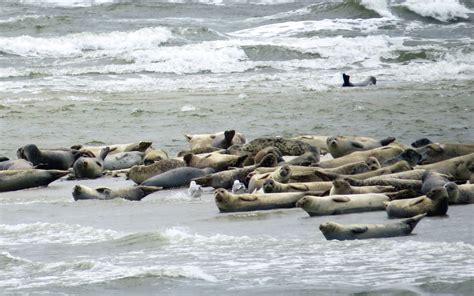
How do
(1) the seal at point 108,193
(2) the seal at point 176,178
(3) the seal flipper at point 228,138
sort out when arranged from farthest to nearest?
(3) the seal flipper at point 228,138
(2) the seal at point 176,178
(1) the seal at point 108,193

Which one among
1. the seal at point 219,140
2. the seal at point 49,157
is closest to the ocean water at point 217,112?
the seal at point 49,157

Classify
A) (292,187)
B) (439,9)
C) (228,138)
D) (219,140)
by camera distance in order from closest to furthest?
(292,187) → (228,138) → (219,140) → (439,9)

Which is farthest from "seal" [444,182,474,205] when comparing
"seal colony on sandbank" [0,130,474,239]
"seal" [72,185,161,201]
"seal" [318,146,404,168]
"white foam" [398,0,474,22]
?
"white foam" [398,0,474,22]

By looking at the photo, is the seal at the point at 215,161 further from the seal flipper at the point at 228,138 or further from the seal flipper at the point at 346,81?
the seal flipper at the point at 346,81

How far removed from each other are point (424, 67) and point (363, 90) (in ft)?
15.4

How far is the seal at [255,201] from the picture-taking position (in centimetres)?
853

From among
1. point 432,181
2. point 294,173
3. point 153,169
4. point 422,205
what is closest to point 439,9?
point 153,169

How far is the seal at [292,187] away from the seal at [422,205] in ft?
3.45

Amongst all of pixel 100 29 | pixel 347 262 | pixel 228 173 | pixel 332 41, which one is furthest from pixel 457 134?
pixel 100 29

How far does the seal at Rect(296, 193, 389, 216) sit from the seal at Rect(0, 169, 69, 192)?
11.8 feet

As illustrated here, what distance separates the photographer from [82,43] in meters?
31.8

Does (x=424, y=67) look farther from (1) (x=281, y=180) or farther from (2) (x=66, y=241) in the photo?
(2) (x=66, y=241)

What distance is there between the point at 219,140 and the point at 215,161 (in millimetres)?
1569

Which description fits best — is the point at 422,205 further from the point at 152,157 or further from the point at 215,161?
the point at 152,157
